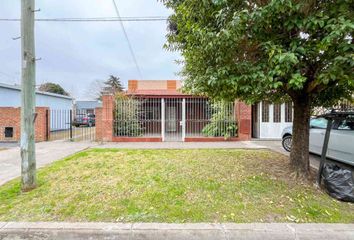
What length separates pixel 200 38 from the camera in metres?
4.04

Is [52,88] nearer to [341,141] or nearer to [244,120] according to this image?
[244,120]

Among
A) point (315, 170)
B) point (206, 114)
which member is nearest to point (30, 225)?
point (315, 170)

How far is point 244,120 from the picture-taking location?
40.3 ft

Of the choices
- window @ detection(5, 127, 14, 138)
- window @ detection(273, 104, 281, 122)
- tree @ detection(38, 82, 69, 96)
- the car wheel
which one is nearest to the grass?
the car wheel

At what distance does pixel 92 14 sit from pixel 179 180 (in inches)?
426

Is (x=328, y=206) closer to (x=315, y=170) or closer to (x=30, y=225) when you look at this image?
(x=315, y=170)

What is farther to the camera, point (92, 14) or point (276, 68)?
point (92, 14)

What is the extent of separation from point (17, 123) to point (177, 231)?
13.5m

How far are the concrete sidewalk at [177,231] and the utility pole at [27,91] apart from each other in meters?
1.44

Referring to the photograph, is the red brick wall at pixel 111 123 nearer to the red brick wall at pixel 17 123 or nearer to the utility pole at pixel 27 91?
the red brick wall at pixel 17 123

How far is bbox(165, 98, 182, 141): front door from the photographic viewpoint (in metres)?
13.2

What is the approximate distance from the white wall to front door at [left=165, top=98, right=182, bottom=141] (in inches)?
415

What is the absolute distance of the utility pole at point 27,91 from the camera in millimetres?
4668

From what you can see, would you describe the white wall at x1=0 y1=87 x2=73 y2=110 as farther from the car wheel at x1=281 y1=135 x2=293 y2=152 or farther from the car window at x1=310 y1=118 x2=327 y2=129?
the car window at x1=310 y1=118 x2=327 y2=129
